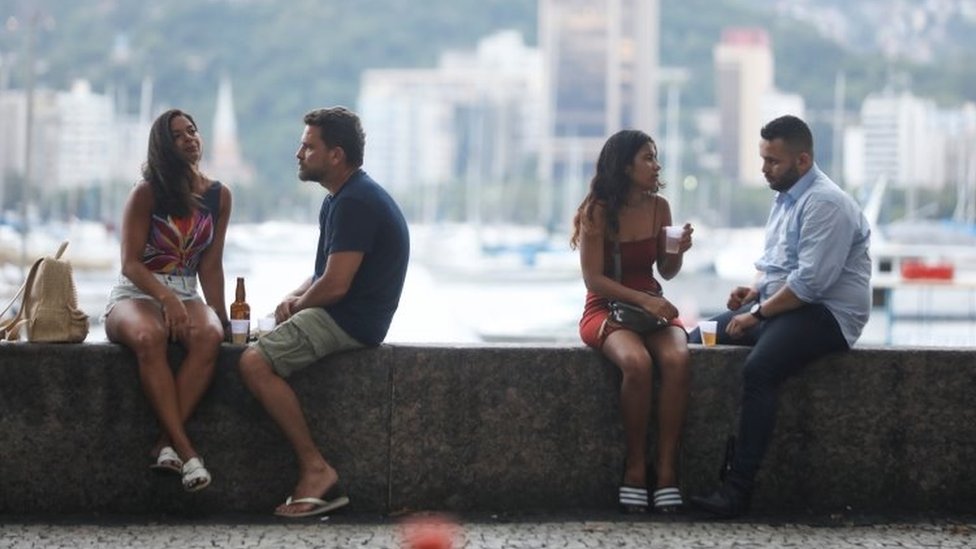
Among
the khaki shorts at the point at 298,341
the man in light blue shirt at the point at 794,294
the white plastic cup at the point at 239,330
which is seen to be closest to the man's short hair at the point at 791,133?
the man in light blue shirt at the point at 794,294

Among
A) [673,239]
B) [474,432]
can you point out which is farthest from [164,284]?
[673,239]

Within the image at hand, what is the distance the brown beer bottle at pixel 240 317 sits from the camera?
20.7ft

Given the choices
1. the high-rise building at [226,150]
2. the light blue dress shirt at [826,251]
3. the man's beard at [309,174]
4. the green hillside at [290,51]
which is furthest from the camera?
the green hillside at [290,51]

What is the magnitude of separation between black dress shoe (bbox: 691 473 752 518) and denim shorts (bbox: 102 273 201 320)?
2.14 meters

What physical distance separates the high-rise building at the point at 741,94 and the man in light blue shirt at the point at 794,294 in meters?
131

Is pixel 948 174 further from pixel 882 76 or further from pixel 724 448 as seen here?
pixel 724 448

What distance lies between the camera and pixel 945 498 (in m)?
6.46

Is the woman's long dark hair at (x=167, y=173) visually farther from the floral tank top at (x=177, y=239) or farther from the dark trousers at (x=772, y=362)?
the dark trousers at (x=772, y=362)

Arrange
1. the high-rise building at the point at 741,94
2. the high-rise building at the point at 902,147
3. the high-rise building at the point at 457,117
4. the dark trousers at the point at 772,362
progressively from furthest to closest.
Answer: the high-rise building at the point at 457,117, the high-rise building at the point at 741,94, the high-rise building at the point at 902,147, the dark trousers at the point at 772,362

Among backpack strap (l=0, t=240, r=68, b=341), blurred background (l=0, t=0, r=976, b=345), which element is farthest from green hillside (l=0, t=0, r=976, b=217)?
backpack strap (l=0, t=240, r=68, b=341)

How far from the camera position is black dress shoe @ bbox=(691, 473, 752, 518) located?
608 centimetres

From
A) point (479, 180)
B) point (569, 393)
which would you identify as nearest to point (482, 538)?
point (569, 393)

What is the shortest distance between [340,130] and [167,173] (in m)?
0.70

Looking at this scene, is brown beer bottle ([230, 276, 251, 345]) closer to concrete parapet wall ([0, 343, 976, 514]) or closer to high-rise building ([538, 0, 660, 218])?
concrete parapet wall ([0, 343, 976, 514])
